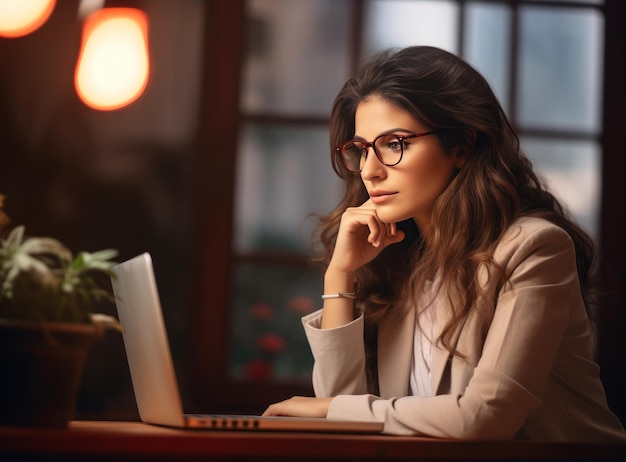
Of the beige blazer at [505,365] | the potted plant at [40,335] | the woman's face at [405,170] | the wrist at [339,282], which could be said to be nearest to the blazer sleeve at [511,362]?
the beige blazer at [505,365]

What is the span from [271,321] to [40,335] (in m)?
→ 2.08

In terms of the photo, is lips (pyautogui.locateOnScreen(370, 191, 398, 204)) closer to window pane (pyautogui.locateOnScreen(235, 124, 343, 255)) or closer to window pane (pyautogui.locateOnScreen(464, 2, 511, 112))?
window pane (pyautogui.locateOnScreen(235, 124, 343, 255))

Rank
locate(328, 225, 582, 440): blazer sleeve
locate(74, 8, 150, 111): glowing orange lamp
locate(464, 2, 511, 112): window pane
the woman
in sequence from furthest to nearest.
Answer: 1. locate(464, 2, 511, 112): window pane
2. locate(74, 8, 150, 111): glowing orange lamp
3. the woman
4. locate(328, 225, 582, 440): blazer sleeve

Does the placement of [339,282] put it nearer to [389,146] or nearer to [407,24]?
[389,146]

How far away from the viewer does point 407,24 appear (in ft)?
10.8

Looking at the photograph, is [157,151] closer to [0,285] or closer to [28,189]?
[28,189]

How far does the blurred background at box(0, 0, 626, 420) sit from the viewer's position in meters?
3.16

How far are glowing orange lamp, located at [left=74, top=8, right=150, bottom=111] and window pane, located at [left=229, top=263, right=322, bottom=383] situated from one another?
0.88 m

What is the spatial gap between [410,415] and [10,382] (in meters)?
0.56

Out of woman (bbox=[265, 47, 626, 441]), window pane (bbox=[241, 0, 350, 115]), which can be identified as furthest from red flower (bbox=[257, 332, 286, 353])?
woman (bbox=[265, 47, 626, 441])

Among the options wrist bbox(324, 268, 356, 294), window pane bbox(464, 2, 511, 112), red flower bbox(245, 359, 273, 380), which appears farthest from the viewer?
window pane bbox(464, 2, 511, 112)

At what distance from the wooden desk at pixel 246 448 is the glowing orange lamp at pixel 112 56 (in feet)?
4.93

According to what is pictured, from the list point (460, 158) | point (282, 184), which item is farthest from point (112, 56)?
point (460, 158)

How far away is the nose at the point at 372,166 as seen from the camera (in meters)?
1.73
